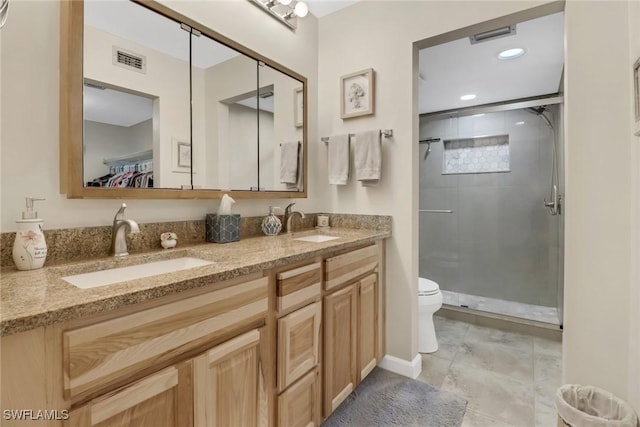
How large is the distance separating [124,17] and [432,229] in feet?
11.4

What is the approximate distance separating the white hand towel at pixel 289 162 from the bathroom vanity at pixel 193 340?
0.68m

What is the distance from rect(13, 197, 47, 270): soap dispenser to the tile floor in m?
1.92

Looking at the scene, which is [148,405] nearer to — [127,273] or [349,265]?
[127,273]

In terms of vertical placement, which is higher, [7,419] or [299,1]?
[299,1]

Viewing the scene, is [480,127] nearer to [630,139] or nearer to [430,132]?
[430,132]

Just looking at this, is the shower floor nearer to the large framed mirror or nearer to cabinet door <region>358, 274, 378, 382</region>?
cabinet door <region>358, 274, 378, 382</region>

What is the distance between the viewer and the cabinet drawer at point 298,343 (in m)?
1.19

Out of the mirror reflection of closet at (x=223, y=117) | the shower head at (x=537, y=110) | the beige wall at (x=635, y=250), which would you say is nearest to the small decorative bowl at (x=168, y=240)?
the mirror reflection of closet at (x=223, y=117)

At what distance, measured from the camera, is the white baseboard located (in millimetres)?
1942

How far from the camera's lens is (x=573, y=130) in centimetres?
145

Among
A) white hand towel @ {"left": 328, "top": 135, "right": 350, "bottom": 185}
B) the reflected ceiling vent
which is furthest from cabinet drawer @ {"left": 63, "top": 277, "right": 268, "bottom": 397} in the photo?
the reflected ceiling vent

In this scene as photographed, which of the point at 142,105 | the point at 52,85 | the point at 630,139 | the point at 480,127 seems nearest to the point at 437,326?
the point at 630,139

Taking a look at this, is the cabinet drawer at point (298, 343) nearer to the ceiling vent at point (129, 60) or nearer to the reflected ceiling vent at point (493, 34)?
the ceiling vent at point (129, 60)

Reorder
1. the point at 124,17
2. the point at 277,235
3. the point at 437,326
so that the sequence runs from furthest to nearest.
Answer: the point at 437,326 → the point at 277,235 → the point at 124,17
